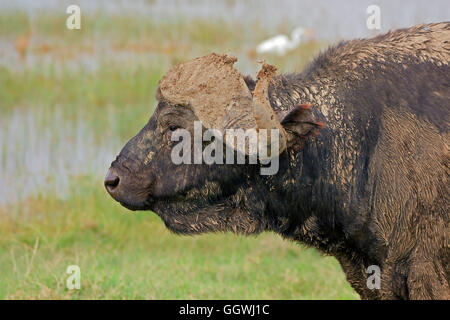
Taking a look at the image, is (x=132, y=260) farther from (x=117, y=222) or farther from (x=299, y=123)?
(x=299, y=123)

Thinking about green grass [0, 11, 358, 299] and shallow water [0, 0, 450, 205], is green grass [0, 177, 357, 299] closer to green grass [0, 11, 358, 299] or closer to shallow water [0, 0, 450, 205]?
green grass [0, 11, 358, 299]

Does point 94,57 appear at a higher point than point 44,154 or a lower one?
higher

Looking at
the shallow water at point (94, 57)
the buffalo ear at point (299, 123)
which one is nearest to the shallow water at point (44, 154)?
the shallow water at point (94, 57)

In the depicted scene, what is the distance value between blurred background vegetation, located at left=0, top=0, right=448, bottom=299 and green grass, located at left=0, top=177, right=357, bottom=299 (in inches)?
0.7

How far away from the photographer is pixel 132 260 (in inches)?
350

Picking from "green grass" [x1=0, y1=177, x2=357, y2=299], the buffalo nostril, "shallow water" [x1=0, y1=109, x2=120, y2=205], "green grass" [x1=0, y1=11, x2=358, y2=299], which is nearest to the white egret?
"green grass" [x1=0, y1=11, x2=358, y2=299]

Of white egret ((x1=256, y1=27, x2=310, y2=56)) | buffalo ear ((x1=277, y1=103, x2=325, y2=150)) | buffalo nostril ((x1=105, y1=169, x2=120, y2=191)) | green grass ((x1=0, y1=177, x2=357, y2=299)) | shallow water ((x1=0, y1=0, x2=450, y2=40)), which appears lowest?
green grass ((x1=0, y1=177, x2=357, y2=299))

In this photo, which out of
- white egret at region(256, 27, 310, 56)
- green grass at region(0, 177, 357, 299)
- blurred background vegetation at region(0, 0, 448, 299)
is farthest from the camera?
white egret at region(256, 27, 310, 56)

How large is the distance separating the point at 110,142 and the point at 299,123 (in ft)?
22.6

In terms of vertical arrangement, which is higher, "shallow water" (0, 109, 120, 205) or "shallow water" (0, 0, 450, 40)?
"shallow water" (0, 0, 450, 40)

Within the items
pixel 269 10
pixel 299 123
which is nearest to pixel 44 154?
pixel 269 10

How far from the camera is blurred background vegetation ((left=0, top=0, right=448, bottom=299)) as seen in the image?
320 inches

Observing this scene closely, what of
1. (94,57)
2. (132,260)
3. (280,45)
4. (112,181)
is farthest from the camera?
(94,57)

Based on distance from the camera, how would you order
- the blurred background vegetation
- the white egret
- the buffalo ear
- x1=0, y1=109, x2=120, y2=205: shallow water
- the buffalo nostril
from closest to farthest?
the buffalo ear → the buffalo nostril → the blurred background vegetation → x1=0, y1=109, x2=120, y2=205: shallow water → the white egret
